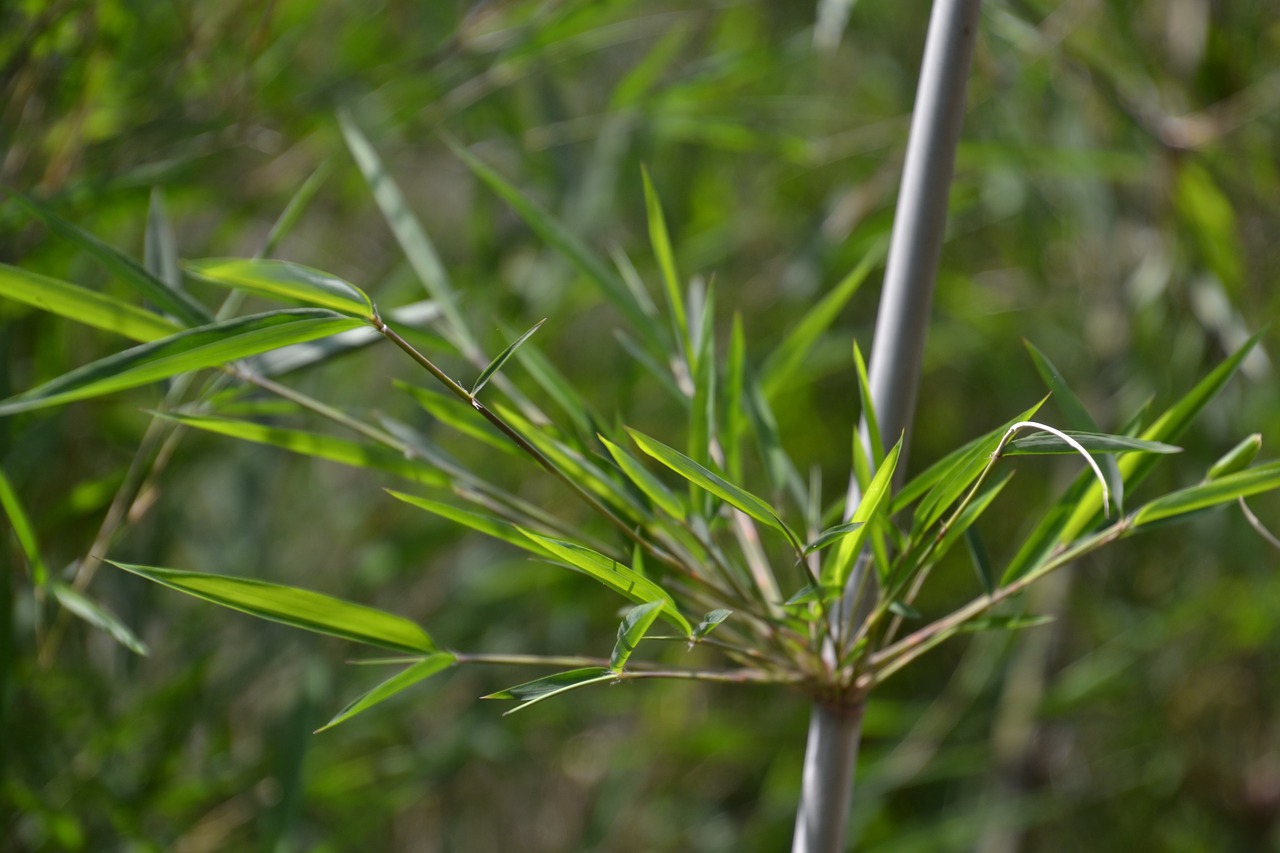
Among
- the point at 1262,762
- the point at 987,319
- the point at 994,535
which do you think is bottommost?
the point at 1262,762

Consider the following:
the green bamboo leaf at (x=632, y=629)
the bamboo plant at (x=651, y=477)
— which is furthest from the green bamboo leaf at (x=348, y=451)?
the green bamboo leaf at (x=632, y=629)

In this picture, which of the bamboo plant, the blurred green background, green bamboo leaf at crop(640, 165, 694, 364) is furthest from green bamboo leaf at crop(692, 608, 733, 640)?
the blurred green background

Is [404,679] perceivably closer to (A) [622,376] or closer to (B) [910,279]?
(B) [910,279]

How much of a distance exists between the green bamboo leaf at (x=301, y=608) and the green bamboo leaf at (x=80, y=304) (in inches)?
2.3

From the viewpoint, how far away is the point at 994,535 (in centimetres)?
92

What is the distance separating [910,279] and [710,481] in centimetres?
7

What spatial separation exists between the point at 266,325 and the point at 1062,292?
2.35ft

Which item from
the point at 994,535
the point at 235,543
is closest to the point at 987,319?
the point at 994,535

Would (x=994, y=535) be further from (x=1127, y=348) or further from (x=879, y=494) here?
(x=879, y=494)

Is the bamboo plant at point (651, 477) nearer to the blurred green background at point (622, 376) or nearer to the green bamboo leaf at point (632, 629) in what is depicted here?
the green bamboo leaf at point (632, 629)

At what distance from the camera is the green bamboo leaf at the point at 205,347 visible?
0.73 ft

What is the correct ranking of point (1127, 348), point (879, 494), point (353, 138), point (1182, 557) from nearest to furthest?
point (879, 494)
point (353, 138)
point (1127, 348)
point (1182, 557)

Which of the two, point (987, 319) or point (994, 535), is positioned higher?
point (987, 319)

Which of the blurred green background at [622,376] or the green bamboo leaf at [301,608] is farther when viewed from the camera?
the blurred green background at [622,376]
